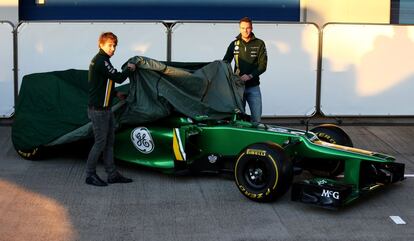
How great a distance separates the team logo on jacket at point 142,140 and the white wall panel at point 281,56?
125 inches

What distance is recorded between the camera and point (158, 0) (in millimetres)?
11945

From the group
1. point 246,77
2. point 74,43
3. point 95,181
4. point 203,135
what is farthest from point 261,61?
point 74,43

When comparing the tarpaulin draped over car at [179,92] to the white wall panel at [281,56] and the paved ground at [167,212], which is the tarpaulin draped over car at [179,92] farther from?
the white wall panel at [281,56]

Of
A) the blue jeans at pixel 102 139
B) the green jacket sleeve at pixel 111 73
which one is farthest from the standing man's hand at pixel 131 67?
the blue jeans at pixel 102 139

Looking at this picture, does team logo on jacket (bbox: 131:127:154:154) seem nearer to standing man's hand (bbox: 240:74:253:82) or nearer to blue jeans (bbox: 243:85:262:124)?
standing man's hand (bbox: 240:74:253:82)

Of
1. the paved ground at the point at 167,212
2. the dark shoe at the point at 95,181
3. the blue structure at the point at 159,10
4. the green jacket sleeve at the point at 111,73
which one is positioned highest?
the blue structure at the point at 159,10

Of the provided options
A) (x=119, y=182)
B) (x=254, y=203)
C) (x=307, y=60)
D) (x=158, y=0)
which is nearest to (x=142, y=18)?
(x=158, y=0)

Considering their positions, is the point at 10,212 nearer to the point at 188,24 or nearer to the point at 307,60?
the point at 188,24

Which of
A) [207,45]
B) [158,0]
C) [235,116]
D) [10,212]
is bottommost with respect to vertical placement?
[10,212]

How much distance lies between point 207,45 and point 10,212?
5067 millimetres

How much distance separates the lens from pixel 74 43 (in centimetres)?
1070

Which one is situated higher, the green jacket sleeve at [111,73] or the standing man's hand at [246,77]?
the green jacket sleeve at [111,73]

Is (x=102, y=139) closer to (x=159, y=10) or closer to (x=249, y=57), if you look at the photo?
(x=249, y=57)

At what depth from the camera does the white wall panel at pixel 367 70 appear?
11.0 metres
